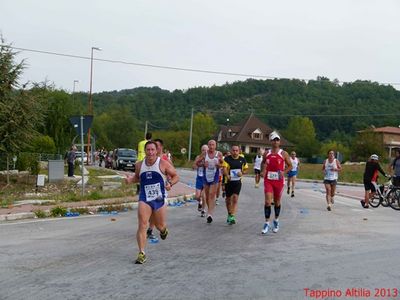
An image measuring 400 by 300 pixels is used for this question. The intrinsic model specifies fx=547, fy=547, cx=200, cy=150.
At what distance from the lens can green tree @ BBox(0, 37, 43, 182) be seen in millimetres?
22734

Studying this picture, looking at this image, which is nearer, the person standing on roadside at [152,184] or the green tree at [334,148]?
the person standing on roadside at [152,184]

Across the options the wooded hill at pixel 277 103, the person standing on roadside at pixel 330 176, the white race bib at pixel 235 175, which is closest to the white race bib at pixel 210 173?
the white race bib at pixel 235 175

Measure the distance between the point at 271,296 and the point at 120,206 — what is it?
9.80 metres

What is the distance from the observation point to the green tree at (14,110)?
2273 centimetres

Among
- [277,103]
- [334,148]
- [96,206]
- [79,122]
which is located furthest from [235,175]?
[334,148]

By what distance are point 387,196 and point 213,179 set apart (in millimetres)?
8014

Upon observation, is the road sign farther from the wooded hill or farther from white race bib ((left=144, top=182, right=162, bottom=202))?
the wooded hill

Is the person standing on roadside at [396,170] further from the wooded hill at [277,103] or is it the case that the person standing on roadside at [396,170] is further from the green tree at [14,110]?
the wooded hill at [277,103]

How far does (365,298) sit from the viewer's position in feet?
20.2

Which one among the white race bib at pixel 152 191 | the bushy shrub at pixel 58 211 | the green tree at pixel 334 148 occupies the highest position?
the green tree at pixel 334 148

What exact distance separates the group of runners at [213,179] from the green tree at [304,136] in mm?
89390

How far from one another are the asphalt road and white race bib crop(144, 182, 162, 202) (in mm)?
926

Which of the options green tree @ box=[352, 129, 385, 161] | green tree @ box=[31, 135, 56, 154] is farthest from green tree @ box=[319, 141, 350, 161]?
green tree @ box=[31, 135, 56, 154]

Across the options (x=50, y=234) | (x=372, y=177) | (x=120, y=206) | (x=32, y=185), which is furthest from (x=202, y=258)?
(x=32, y=185)
